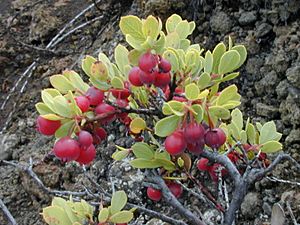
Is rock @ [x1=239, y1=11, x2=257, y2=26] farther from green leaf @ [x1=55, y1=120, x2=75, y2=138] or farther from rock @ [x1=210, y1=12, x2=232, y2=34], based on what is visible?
green leaf @ [x1=55, y1=120, x2=75, y2=138]

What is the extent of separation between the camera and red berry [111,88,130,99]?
108cm

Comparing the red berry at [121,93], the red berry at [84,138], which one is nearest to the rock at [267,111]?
the red berry at [121,93]

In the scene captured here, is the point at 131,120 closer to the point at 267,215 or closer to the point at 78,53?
the point at 267,215

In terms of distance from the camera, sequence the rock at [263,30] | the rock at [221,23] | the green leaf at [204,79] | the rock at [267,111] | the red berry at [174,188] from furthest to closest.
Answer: the rock at [221,23], the rock at [263,30], the rock at [267,111], the red berry at [174,188], the green leaf at [204,79]

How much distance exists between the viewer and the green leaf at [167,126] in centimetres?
100

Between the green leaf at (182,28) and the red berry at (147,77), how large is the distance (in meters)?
0.20

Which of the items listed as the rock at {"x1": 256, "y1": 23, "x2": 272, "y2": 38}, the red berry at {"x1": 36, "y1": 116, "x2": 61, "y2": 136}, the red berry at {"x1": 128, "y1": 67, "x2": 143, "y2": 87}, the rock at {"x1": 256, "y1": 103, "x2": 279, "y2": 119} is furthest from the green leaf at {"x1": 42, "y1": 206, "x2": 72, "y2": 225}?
the rock at {"x1": 256, "y1": 23, "x2": 272, "y2": 38}

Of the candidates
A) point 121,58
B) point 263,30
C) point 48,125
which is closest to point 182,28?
point 121,58

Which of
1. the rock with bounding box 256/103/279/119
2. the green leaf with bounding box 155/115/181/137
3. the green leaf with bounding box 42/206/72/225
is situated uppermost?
the green leaf with bounding box 155/115/181/137

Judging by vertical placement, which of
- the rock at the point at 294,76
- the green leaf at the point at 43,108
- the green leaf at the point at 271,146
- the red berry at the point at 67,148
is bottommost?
the rock at the point at 294,76

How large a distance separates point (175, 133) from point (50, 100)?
8.4 inches

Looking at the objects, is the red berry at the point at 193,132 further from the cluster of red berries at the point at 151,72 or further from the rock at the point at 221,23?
the rock at the point at 221,23

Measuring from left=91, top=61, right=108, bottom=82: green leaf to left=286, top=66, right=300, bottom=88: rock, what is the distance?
1.10 metres

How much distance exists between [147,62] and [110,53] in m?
1.53
